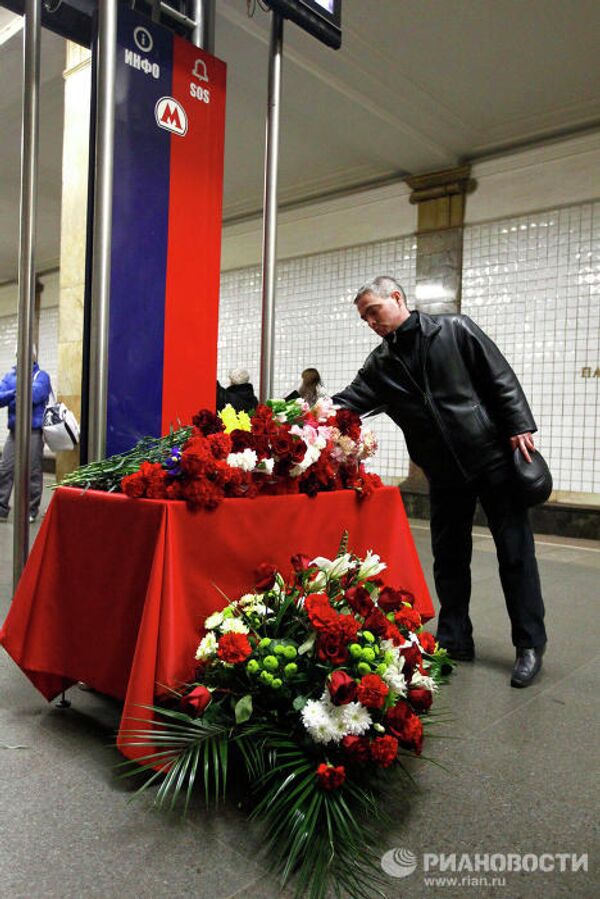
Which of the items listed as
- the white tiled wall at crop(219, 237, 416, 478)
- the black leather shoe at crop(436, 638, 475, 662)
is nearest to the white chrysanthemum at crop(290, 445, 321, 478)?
the black leather shoe at crop(436, 638, 475, 662)

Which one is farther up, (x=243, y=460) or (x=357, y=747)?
(x=243, y=460)

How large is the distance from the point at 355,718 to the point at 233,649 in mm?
362

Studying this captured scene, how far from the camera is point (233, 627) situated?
1927mm

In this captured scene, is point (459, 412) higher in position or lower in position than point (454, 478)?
higher

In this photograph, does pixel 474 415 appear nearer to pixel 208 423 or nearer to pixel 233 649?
pixel 208 423

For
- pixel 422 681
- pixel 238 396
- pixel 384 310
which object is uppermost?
pixel 384 310

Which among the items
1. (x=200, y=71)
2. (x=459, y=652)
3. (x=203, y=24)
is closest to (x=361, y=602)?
(x=459, y=652)

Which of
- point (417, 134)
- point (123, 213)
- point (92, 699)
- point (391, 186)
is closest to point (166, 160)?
point (123, 213)

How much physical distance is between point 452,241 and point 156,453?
6654 millimetres

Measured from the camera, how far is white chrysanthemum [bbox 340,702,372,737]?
175 centimetres

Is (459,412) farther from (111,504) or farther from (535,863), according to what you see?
(535,863)

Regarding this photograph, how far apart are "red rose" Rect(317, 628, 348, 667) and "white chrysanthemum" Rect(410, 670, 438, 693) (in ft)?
0.85

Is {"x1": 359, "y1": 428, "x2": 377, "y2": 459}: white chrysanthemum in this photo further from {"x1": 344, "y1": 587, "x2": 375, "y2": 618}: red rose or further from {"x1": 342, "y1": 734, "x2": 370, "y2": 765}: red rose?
{"x1": 342, "y1": 734, "x2": 370, "y2": 765}: red rose

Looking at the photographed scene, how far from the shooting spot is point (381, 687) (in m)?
1.79
